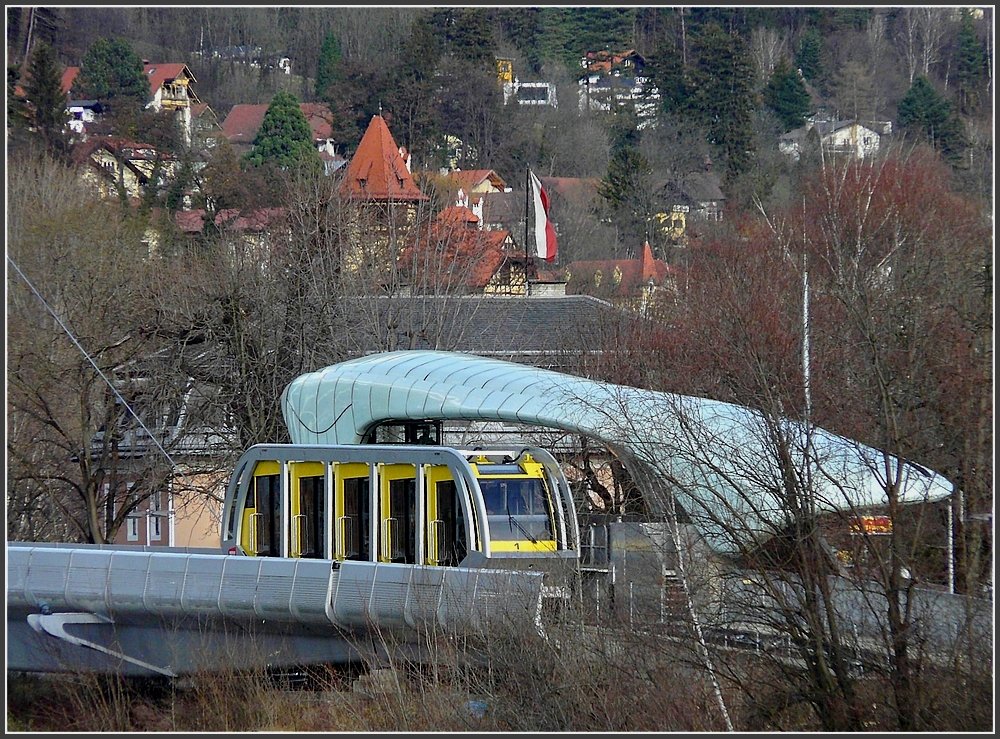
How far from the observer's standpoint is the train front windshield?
19766 millimetres

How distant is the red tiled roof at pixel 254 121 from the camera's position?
10944cm

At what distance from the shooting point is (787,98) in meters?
117

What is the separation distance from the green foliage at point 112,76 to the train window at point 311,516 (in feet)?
286

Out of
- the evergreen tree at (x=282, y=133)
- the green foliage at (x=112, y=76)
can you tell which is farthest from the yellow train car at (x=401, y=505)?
the green foliage at (x=112, y=76)

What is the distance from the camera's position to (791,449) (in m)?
13.5

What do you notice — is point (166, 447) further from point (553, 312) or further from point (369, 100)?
point (369, 100)

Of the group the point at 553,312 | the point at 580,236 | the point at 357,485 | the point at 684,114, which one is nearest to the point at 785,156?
the point at 684,114

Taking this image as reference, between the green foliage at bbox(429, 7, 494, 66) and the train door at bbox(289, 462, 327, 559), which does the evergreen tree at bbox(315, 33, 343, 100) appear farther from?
the train door at bbox(289, 462, 327, 559)

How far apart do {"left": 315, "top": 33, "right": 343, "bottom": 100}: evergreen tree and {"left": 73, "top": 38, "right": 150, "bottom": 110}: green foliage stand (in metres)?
16.8

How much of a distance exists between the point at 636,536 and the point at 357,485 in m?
6.19

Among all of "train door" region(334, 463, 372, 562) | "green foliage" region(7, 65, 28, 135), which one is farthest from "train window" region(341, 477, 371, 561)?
"green foliage" region(7, 65, 28, 135)

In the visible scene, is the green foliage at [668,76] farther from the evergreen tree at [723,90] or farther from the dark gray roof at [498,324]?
the dark gray roof at [498,324]

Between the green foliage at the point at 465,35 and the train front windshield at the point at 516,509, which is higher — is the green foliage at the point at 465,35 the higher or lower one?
the higher one

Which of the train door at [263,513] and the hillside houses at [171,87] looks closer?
the train door at [263,513]
